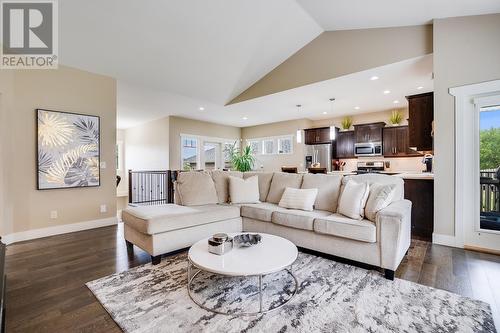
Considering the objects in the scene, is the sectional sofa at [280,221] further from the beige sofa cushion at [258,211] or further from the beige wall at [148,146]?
the beige wall at [148,146]

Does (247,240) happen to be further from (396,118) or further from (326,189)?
(396,118)

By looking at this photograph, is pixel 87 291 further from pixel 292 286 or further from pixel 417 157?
pixel 417 157

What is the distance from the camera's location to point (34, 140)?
3.63m

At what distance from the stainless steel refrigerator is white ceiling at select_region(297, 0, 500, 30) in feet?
13.6

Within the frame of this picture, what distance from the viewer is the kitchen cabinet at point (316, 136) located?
7.56 metres

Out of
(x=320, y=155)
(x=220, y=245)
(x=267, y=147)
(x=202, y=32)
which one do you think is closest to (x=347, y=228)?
(x=220, y=245)

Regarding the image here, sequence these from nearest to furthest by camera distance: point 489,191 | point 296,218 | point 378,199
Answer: point 378,199, point 296,218, point 489,191

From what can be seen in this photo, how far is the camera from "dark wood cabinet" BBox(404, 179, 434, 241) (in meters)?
3.61

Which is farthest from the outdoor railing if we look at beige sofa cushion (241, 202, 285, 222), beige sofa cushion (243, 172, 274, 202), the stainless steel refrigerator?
the stainless steel refrigerator

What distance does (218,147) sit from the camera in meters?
8.96

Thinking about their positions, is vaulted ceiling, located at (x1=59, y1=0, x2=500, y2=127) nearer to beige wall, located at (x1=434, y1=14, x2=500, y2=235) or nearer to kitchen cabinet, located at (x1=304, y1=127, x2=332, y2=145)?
beige wall, located at (x1=434, y1=14, x2=500, y2=235)

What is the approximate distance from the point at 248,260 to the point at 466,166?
3300 mm

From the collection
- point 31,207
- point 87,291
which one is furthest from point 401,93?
point 31,207

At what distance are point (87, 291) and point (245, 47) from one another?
4086mm
